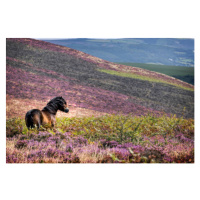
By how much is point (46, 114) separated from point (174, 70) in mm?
4274

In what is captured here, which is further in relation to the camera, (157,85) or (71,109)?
(157,85)

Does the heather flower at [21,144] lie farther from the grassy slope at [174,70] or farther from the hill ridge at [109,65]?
the grassy slope at [174,70]

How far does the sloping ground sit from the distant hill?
0.26m

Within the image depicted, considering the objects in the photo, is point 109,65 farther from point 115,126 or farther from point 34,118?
point 34,118

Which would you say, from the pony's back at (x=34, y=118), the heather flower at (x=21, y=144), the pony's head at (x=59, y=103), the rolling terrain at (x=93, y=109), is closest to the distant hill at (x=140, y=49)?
the rolling terrain at (x=93, y=109)

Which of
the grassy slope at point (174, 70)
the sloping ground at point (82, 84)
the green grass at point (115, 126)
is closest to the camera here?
the green grass at point (115, 126)

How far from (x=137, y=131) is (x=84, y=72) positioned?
2.53m

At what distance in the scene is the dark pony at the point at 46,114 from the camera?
18.0 ft

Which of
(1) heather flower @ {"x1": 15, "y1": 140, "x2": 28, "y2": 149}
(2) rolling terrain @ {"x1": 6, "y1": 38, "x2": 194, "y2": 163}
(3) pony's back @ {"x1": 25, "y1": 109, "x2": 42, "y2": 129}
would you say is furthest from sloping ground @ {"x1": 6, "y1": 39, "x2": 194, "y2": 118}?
(1) heather flower @ {"x1": 15, "y1": 140, "x2": 28, "y2": 149}

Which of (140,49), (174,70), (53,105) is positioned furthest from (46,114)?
(174,70)

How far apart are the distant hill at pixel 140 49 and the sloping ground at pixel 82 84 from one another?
0.26 metres

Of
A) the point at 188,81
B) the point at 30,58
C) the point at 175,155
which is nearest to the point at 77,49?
the point at 30,58

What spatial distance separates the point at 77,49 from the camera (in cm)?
727

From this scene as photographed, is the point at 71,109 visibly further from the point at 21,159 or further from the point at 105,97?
the point at 21,159
